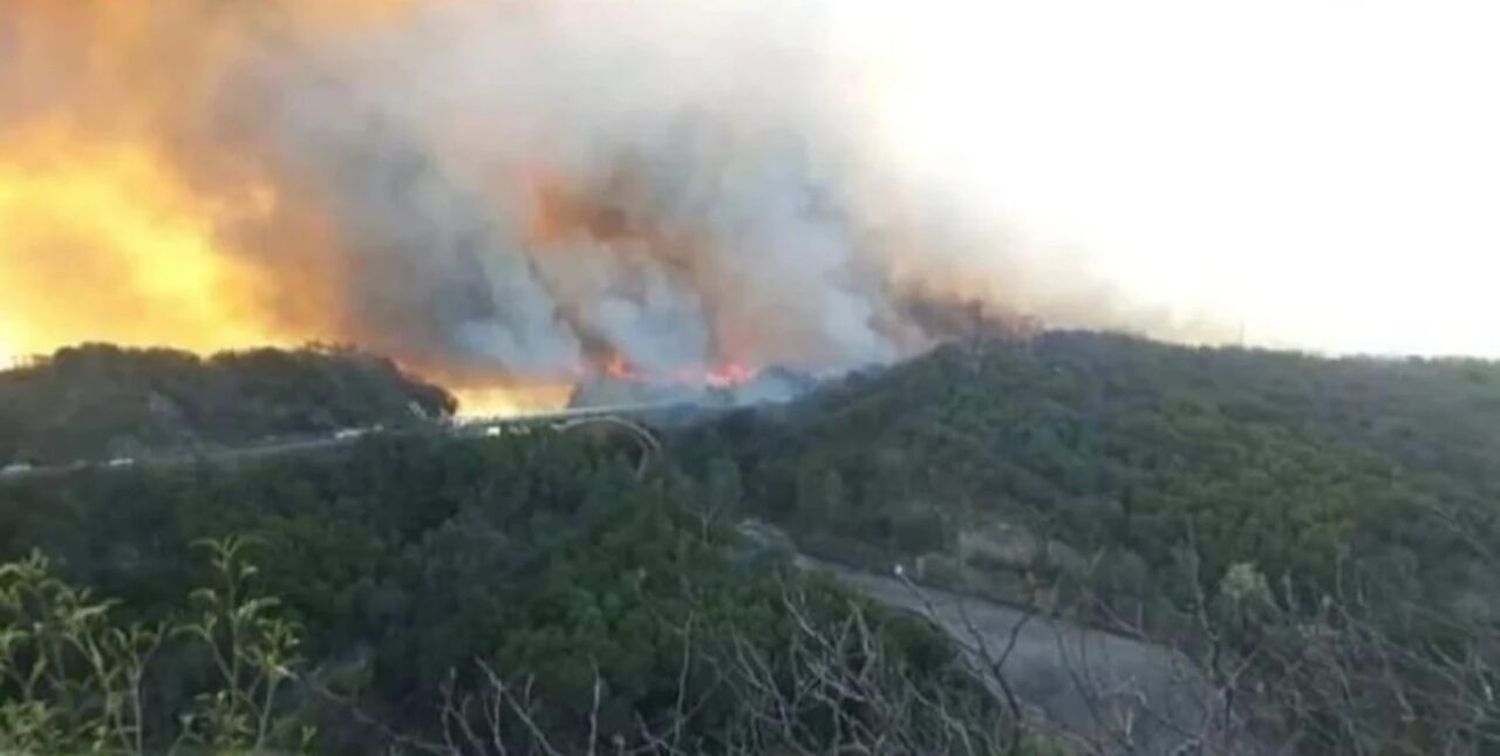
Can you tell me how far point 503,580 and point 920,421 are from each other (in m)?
9.46

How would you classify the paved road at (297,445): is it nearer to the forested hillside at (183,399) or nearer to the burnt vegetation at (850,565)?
the burnt vegetation at (850,565)

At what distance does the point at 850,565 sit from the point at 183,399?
919 cm

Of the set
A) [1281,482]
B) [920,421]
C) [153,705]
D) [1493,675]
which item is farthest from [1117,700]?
[920,421]

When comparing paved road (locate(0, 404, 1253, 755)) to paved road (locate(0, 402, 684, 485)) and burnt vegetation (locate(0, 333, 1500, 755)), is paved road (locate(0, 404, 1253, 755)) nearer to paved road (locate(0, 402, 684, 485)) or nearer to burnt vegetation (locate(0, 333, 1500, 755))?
burnt vegetation (locate(0, 333, 1500, 755))

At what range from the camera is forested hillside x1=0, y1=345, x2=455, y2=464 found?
22.1m

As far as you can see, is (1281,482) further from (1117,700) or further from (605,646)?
(1117,700)

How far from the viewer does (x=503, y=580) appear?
17.2 metres

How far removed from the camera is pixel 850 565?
2027 cm

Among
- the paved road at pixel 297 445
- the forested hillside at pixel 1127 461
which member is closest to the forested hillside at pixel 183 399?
the paved road at pixel 297 445

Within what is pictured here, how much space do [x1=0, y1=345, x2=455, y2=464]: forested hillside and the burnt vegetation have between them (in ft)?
7.36

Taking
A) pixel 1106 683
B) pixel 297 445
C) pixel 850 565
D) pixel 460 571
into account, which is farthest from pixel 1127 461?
pixel 1106 683

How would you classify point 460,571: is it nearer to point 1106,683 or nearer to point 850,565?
point 850,565

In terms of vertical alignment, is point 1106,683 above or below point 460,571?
above

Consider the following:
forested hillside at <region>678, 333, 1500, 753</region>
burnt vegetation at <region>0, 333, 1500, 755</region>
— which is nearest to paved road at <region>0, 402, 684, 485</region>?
burnt vegetation at <region>0, 333, 1500, 755</region>
